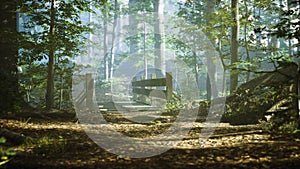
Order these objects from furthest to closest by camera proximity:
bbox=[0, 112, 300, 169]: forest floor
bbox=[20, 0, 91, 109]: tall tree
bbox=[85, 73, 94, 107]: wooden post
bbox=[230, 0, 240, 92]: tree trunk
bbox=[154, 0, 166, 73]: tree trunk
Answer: bbox=[154, 0, 166, 73]: tree trunk < bbox=[85, 73, 94, 107]: wooden post < bbox=[230, 0, 240, 92]: tree trunk < bbox=[20, 0, 91, 109]: tall tree < bbox=[0, 112, 300, 169]: forest floor

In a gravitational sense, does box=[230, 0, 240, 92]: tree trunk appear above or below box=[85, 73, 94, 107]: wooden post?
above

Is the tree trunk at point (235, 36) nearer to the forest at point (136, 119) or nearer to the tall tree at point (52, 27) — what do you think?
the forest at point (136, 119)

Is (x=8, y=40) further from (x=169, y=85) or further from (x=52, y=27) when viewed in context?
(x=169, y=85)

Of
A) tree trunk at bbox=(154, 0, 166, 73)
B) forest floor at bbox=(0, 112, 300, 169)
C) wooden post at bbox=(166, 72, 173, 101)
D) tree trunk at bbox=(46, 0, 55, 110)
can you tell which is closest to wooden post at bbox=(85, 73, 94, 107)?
tree trunk at bbox=(46, 0, 55, 110)

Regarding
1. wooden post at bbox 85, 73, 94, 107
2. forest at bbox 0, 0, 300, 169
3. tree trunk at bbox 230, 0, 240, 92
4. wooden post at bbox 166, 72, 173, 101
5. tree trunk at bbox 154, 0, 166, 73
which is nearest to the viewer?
forest at bbox 0, 0, 300, 169

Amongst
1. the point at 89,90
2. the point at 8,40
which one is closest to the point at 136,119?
the point at 89,90

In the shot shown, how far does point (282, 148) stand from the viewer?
3.87m

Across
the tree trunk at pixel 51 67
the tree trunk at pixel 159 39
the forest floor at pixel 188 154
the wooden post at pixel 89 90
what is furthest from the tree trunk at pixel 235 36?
the tree trunk at pixel 159 39

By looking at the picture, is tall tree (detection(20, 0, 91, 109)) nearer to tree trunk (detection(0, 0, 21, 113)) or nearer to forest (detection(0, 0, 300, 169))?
forest (detection(0, 0, 300, 169))

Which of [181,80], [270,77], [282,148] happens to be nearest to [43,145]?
[282,148]

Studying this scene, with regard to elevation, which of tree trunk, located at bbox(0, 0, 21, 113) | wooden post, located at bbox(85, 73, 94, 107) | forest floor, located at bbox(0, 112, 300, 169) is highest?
tree trunk, located at bbox(0, 0, 21, 113)

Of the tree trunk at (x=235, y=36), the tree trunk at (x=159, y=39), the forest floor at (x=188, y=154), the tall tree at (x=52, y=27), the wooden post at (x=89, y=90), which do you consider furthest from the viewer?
the tree trunk at (x=159, y=39)

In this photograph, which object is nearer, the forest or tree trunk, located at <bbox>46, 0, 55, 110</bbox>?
the forest

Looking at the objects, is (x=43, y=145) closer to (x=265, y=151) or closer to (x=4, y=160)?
(x=4, y=160)
